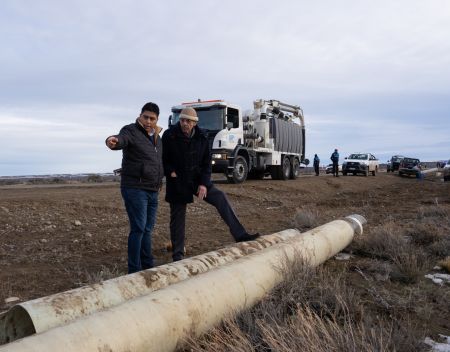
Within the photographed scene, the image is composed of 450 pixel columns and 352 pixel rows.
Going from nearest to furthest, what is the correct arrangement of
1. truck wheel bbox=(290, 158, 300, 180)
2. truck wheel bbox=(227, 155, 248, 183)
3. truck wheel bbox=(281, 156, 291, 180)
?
truck wheel bbox=(227, 155, 248, 183)
truck wheel bbox=(281, 156, 291, 180)
truck wheel bbox=(290, 158, 300, 180)

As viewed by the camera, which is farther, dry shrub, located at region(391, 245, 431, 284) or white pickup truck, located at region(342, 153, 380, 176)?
white pickup truck, located at region(342, 153, 380, 176)

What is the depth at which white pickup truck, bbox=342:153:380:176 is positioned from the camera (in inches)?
1277

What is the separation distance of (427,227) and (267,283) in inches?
176

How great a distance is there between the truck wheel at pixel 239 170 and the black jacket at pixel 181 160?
11.3m

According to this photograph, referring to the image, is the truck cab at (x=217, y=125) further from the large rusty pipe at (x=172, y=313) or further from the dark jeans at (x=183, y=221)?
the large rusty pipe at (x=172, y=313)

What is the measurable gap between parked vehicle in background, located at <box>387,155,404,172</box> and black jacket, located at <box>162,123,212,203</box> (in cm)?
4358

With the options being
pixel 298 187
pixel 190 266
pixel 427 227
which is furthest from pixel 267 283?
pixel 298 187

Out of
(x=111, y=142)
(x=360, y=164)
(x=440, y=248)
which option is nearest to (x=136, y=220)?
(x=111, y=142)

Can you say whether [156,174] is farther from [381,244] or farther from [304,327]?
[381,244]

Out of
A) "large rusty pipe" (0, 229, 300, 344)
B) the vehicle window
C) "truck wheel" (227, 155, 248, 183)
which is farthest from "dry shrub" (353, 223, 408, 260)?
"truck wheel" (227, 155, 248, 183)

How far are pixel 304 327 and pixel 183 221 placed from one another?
304 cm

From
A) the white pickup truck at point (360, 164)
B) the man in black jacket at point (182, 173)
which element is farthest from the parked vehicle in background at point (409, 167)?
the man in black jacket at point (182, 173)

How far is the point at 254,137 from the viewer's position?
1928cm

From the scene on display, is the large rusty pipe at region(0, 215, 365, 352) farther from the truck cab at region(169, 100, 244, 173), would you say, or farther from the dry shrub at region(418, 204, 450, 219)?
the truck cab at region(169, 100, 244, 173)
